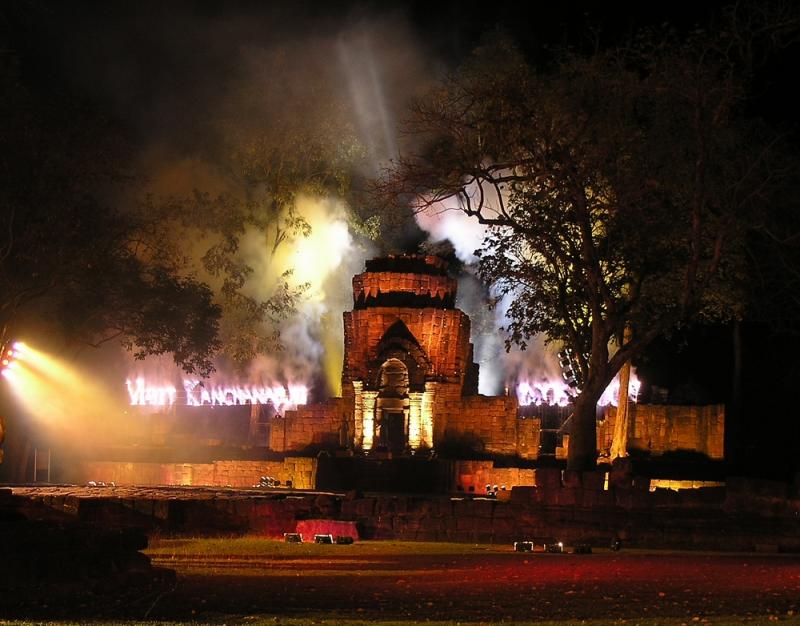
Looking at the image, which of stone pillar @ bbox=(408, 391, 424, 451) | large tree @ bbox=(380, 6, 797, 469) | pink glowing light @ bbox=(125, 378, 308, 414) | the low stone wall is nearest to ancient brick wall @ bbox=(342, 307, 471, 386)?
stone pillar @ bbox=(408, 391, 424, 451)

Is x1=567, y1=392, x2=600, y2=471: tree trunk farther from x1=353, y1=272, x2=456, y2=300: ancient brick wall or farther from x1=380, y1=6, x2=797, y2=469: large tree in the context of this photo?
x1=353, y1=272, x2=456, y2=300: ancient brick wall

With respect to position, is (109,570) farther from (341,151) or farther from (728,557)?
(341,151)

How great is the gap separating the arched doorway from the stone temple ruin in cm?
5

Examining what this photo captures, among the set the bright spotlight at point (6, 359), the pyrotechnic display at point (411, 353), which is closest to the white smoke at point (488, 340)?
the pyrotechnic display at point (411, 353)

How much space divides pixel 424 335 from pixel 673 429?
437 inches

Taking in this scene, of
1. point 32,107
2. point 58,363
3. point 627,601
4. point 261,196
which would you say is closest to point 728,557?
point 627,601

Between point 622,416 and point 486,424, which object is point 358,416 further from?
point 622,416

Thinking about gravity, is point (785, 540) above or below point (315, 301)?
below

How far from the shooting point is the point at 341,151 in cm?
6681

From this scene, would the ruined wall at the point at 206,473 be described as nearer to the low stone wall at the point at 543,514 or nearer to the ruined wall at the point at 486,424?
the ruined wall at the point at 486,424

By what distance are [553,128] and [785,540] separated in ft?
36.9

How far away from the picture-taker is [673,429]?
47844mm

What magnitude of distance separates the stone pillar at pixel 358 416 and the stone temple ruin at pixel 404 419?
0.05 m

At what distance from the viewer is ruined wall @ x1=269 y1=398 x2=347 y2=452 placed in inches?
1999
